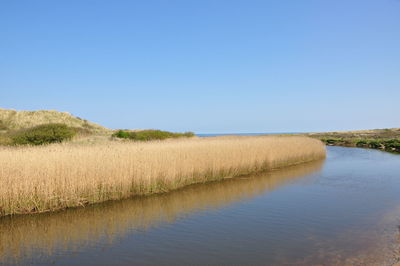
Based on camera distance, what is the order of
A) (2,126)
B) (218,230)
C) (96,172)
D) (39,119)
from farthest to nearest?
(39,119), (2,126), (96,172), (218,230)

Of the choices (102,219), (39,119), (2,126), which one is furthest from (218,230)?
(39,119)

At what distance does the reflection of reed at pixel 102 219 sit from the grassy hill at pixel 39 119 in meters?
36.3

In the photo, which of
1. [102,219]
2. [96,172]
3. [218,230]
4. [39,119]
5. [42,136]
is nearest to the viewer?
[218,230]

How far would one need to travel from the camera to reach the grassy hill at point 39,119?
4428 centimetres

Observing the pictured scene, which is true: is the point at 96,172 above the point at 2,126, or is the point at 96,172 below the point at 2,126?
below

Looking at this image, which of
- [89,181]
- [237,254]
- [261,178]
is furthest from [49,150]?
[261,178]

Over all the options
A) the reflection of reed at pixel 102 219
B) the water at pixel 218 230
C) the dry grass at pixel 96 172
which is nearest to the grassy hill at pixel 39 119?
the dry grass at pixel 96 172

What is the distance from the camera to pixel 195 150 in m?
12.2

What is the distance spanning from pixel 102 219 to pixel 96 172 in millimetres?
1668

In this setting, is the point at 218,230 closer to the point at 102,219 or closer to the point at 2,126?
the point at 102,219

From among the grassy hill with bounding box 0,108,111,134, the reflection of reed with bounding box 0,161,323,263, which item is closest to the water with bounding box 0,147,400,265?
the reflection of reed with bounding box 0,161,323,263

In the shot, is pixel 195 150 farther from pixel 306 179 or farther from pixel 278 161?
pixel 278 161

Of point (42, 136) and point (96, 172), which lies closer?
point (96, 172)

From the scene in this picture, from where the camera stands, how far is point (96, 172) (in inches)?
335
